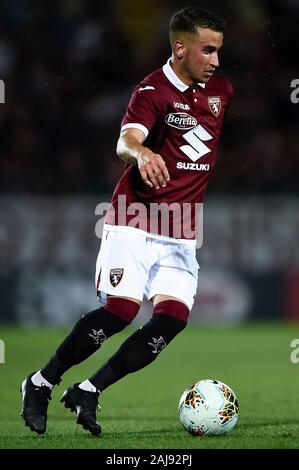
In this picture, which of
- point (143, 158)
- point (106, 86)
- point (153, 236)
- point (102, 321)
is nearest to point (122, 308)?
point (102, 321)

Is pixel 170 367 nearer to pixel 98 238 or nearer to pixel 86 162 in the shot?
pixel 98 238

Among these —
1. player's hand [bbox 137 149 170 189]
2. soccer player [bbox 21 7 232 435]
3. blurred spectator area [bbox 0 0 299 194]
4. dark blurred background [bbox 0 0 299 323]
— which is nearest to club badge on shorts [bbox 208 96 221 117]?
soccer player [bbox 21 7 232 435]

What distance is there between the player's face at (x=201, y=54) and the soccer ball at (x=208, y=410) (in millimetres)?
1876

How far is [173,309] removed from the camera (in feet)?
20.1

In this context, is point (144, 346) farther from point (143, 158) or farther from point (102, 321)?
point (143, 158)

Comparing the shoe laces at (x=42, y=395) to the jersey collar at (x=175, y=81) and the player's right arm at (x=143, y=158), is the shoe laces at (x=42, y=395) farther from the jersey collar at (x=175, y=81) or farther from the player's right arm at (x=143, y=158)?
the jersey collar at (x=175, y=81)

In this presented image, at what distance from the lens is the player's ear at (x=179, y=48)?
6.25 metres

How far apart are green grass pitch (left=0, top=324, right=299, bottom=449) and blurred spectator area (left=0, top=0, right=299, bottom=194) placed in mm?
2519

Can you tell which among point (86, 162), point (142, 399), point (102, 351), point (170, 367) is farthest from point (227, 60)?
point (142, 399)

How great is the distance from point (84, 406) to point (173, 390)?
11.0ft

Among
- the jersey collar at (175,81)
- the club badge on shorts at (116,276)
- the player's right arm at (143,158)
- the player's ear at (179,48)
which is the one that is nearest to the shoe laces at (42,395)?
the club badge on shorts at (116,276)

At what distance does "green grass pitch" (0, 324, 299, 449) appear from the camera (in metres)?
5.83

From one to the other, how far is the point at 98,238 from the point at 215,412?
9684 millimetres

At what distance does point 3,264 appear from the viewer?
15.7 meters
